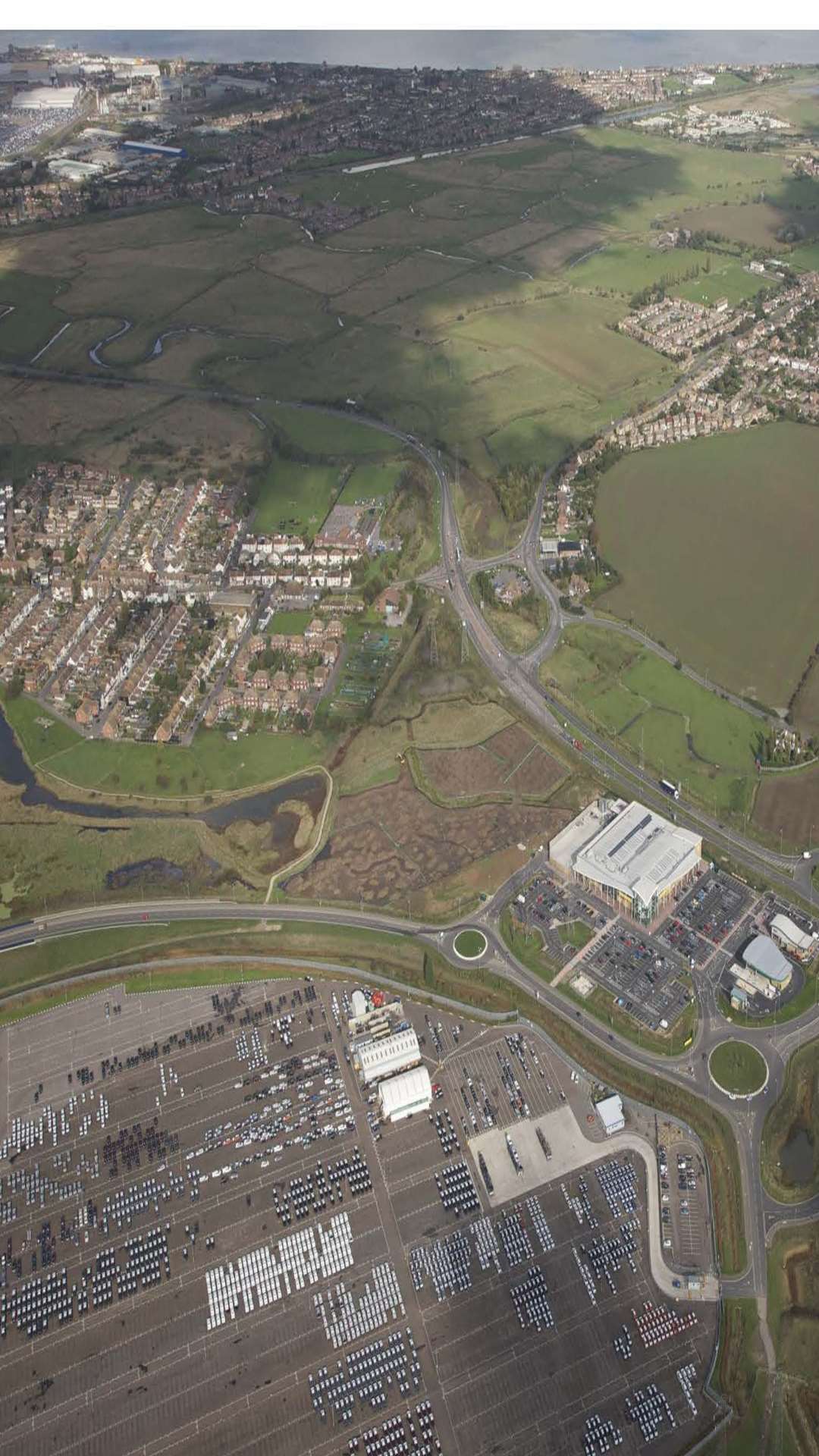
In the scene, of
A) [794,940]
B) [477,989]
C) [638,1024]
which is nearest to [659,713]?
[794,940]

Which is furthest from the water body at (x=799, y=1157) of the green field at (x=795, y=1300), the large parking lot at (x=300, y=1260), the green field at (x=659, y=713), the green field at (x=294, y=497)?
the green field at (x=294, y=497)

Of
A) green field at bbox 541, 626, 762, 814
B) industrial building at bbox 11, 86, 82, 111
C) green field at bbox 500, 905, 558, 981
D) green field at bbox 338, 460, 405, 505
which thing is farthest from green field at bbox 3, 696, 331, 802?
industrial building at bbox 11, 86, 82, 111

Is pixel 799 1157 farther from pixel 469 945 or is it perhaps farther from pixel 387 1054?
pixel 387 1054

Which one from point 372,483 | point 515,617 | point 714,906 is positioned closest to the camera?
point 714,906

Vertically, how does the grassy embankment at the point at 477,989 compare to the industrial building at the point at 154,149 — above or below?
below

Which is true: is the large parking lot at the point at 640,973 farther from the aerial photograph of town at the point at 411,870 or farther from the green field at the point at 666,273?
the green field at the point at 666,273

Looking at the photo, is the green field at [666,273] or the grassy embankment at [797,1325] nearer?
the grassy embankment at [797,1325]

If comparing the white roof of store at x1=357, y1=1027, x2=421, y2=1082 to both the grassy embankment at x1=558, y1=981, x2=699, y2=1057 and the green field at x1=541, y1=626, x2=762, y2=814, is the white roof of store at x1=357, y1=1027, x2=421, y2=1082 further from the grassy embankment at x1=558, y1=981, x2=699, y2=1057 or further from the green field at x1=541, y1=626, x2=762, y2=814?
the green field at x1=541, y1=626, x2=762, y2=814
